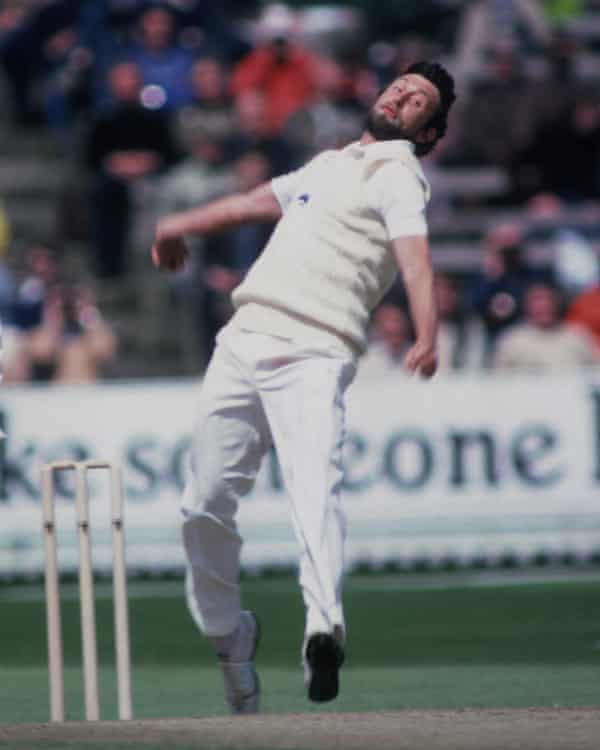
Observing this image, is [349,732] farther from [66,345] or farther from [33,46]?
[33,46]

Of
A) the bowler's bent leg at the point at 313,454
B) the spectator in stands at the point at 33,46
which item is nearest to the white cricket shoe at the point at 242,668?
the bowler's bent leg at the point at 313,454

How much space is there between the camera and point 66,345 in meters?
17.3

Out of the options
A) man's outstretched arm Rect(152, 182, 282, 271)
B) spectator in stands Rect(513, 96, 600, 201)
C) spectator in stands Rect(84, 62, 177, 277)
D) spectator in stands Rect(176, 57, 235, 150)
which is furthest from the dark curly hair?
spectator in stands Rect(513, 96, 600, 201)

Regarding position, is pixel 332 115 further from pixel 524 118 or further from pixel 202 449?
pixel 202 449

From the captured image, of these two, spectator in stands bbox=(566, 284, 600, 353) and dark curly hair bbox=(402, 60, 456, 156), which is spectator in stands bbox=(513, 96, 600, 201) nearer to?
spectator in stands bbox=(566, 284, 600, 353)

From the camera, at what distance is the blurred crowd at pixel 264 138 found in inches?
685

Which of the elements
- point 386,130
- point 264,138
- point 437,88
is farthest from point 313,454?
point 264,138

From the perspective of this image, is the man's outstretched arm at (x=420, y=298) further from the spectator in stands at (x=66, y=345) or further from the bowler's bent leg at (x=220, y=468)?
the spectator in stands at (x=66, y=345)

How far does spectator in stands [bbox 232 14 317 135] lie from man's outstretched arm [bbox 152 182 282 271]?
11477 mm

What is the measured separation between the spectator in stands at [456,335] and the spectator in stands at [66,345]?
2232 mm

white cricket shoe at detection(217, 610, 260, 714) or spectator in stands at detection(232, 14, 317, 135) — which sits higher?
spectator in stands at detection(232, 14, 317, 135)

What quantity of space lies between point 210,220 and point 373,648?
3.45m

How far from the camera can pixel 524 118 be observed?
68.1 feet

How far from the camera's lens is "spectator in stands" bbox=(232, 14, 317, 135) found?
65.7 ft
